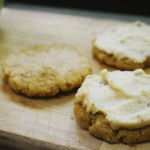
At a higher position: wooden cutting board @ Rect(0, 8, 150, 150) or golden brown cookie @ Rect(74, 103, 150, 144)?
golden brown cookie @ Rect(74, 103, 150, 144)

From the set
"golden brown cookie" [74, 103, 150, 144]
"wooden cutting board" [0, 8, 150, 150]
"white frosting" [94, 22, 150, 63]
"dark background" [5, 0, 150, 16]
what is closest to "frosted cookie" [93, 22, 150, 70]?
"white frosting" [94, 22, 150, 63]

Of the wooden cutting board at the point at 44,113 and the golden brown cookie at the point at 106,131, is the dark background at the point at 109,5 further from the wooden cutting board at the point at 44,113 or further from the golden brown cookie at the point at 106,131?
the golden brown cookie at the point at 106,131

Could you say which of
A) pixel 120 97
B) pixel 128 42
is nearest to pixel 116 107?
pixel 120 97

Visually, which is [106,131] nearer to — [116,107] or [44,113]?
[116,107]

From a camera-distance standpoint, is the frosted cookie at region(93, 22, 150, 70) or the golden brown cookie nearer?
the golden brown cookie

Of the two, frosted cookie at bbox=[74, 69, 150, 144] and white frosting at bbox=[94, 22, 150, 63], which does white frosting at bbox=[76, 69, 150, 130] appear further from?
white frosting at bbox=[94, 22, 150, 63]

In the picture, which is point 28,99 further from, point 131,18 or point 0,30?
point 131,18

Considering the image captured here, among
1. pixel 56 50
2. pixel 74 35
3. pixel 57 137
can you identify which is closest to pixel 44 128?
pixel 57 137
